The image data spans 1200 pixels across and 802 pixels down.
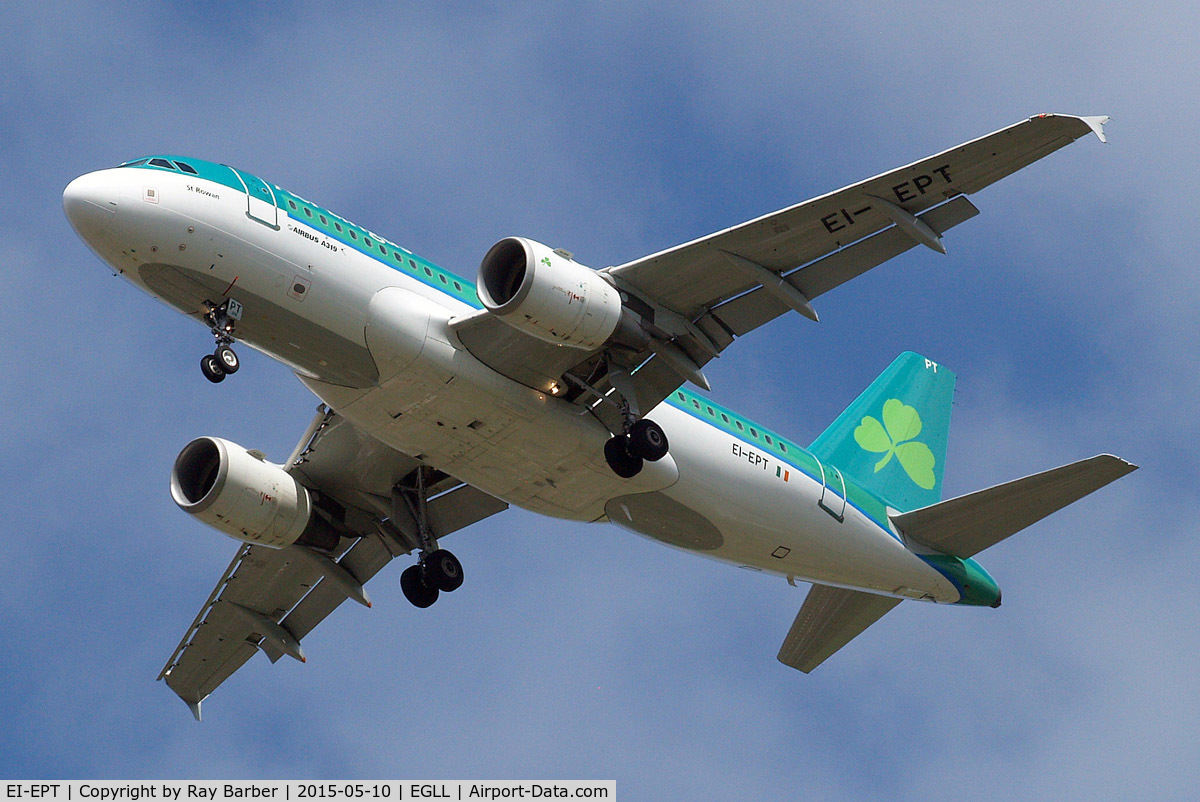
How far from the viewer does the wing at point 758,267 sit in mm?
27250

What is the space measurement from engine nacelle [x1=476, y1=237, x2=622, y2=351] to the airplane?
1.5 inches

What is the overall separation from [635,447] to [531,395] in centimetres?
203

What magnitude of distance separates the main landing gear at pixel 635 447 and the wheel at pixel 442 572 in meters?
5.43

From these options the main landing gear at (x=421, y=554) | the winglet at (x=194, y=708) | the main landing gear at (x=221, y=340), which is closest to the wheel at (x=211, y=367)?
the main landing gear at (x=221, y=340)

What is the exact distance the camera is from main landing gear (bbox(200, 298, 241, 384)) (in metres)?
27.3

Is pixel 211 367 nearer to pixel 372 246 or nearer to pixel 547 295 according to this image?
pixel 372 246

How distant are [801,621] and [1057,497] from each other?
6.47 meters

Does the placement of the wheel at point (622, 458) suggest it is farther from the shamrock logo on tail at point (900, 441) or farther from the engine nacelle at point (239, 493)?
the shamrock logo on tail at point (900, 441)

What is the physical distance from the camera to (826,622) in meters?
35.1

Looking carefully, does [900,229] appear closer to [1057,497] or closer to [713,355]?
[713,355]

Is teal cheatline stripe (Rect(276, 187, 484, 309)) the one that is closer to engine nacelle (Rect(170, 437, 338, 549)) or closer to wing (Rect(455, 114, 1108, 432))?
wing (Rect(455, 114, 1108, 432))

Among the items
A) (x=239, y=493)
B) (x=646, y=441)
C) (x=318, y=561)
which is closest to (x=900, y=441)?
(x=646, y=441)

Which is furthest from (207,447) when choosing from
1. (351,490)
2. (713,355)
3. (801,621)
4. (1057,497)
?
(1057,497)

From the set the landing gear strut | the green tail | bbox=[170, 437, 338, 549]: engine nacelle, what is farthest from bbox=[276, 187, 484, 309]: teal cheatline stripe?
the green tail
